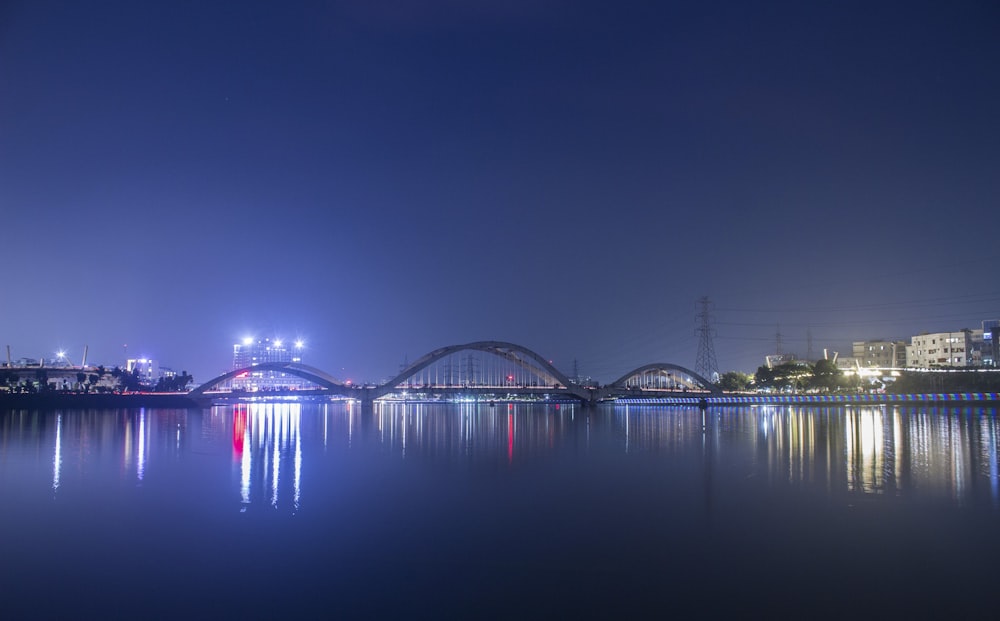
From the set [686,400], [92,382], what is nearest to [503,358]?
[686,400]

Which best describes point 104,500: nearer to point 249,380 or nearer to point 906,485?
point 906,485

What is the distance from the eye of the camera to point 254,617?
8.88 meters

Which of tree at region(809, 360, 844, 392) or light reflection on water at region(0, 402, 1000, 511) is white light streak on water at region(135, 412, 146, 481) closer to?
light reflection on water at region(0, 402, 1000, 511)

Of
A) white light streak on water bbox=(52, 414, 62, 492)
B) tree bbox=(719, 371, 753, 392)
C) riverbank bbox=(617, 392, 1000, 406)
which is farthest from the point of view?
tree bbox=(719, 371, 753, 392)

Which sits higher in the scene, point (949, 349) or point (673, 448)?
point (949, 349)

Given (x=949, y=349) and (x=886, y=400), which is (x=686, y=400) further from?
(x=949, y=349)

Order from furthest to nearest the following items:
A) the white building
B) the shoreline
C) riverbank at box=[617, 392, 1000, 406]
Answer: the white building, the shoreline, riverbank at box=[617, 392, 1000, 406]

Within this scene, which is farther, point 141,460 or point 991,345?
point 991,345

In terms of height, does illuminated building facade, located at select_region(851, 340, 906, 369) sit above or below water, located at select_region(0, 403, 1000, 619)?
above

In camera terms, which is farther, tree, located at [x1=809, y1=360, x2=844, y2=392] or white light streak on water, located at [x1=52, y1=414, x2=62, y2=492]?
tree, located at [x1=809, y1=360, x2=844, y2=392]

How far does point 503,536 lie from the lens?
13.0 meters

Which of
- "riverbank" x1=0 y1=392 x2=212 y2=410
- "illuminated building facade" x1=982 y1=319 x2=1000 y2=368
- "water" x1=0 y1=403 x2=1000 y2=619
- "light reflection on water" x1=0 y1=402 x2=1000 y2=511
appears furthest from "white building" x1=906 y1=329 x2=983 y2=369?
"riverbank" x1=0 y1=392 x2=212 y2=410

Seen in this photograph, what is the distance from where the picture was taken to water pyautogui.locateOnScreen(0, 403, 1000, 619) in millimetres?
9398

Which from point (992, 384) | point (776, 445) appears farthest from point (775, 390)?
point (776, 445)
